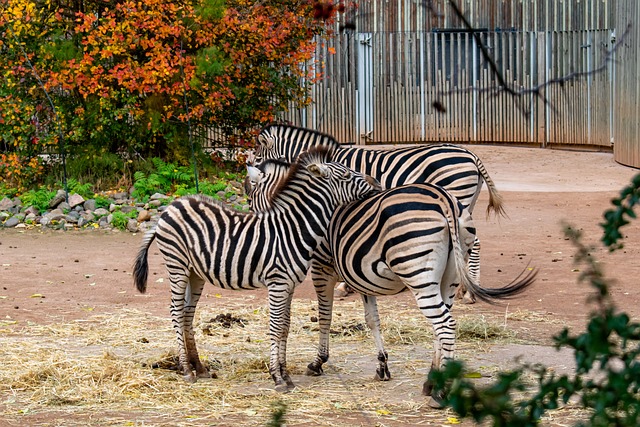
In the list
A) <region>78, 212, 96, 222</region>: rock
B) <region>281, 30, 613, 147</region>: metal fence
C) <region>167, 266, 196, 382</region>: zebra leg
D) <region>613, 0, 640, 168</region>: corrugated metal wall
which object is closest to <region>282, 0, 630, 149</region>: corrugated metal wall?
<region>281, 30, 613, 147</region>: metal fence

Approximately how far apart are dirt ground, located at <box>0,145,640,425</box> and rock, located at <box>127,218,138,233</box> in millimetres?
144

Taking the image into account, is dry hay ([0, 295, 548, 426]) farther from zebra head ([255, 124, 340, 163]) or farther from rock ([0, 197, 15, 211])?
rock ([0, 197, 15, 211])

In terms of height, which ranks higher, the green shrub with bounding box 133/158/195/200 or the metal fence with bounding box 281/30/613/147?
the metal fence with bounding box 281/30/613/147

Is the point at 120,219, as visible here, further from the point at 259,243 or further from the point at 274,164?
the point at 259,243

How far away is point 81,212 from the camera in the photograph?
1337 centimetres

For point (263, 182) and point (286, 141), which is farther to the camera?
point (286, 141)

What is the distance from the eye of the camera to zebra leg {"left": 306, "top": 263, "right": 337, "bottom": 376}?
6496mm

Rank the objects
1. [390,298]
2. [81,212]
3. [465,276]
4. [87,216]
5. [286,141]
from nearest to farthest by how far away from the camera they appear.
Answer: [465,276] < [390,298] < [286,141] < [87,216] < [81,212]

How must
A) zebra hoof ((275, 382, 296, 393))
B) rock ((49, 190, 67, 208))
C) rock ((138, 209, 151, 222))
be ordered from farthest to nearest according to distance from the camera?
rock ((49, 190, 67, 208))
rock ((138, 209, 151, 222))
zebra hoof ((275, 382, 296, 393))

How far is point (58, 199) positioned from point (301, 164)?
7891 millimetres

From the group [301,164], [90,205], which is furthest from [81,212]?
[301,164]

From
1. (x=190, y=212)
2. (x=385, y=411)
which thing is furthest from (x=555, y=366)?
(x=190, y=212)

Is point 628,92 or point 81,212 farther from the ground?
point 628,92

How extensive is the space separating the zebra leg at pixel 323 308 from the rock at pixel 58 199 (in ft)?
25.8
